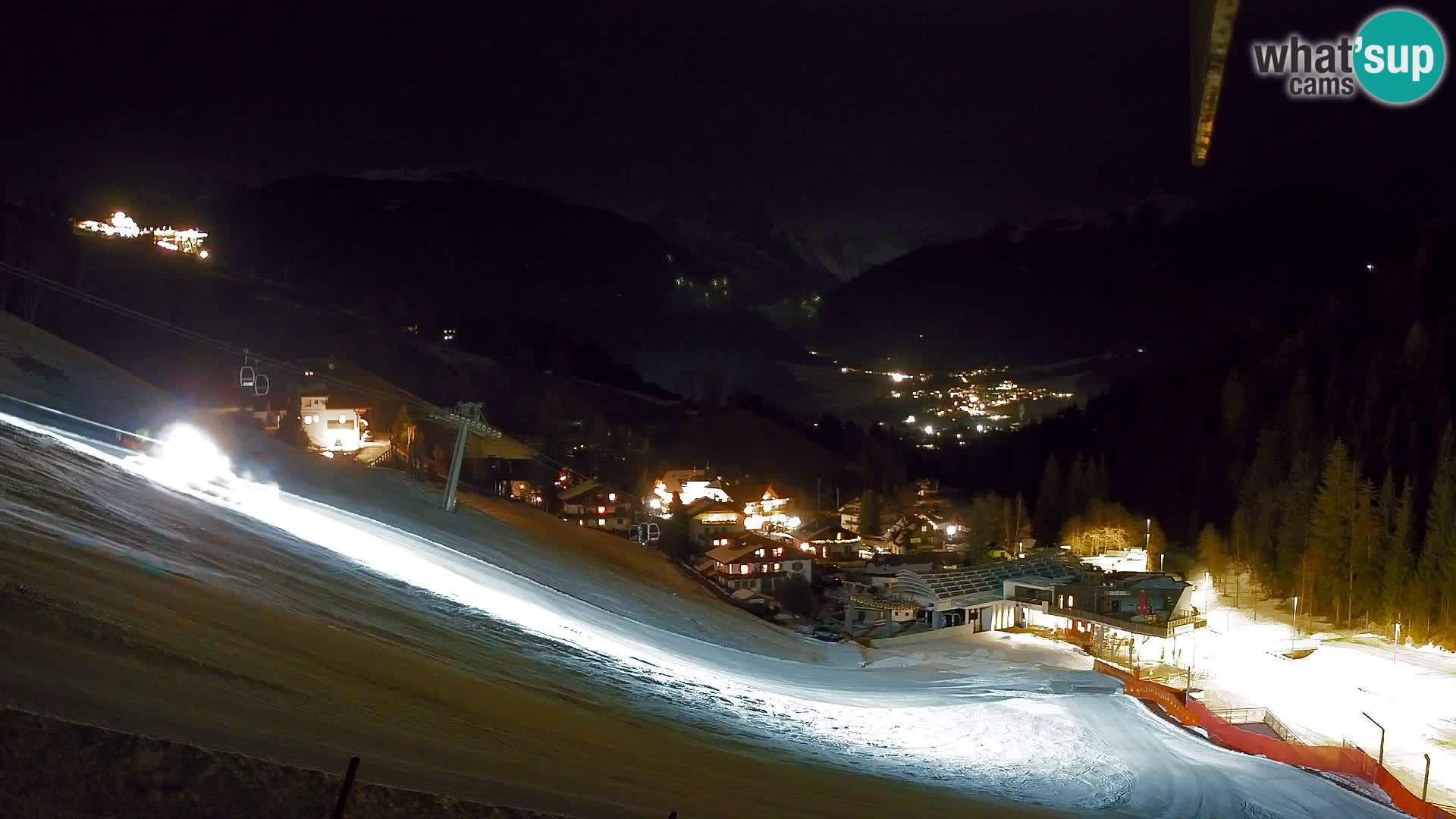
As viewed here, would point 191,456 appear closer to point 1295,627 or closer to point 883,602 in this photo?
point 883,602

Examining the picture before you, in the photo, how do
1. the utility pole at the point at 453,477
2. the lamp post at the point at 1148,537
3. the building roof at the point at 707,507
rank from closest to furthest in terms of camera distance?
the utility pole at the point at 453,477
the lamp post at the point at 1148,537
the building roof at the point at 707,507

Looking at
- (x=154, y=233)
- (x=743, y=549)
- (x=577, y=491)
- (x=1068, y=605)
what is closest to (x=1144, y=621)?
(x=1068, y=605)

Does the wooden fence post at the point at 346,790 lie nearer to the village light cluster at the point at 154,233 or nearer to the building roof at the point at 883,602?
the building roof at the point at 883,602

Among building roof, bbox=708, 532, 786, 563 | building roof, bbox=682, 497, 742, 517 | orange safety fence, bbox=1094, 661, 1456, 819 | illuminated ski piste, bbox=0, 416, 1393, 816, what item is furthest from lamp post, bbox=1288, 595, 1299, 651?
building roof, bbox=682, 497, 742, 517

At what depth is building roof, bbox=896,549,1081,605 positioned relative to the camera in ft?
123

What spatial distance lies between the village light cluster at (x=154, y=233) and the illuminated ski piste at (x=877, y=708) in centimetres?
8960

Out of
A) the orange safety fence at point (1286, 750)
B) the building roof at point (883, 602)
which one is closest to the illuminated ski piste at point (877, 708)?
the orange safety fence at point (1286, 750)

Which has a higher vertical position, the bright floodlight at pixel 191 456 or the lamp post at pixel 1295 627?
the lamp post at pixel 1295 627

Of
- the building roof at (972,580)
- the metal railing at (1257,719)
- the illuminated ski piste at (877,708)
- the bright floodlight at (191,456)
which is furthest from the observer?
the building roof at (972,580)

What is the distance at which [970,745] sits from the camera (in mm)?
10516

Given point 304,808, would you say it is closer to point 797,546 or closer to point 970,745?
point 970,745

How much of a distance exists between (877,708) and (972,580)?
29.0 metres

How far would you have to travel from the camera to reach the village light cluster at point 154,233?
297 ft

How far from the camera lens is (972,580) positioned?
1553 inches
